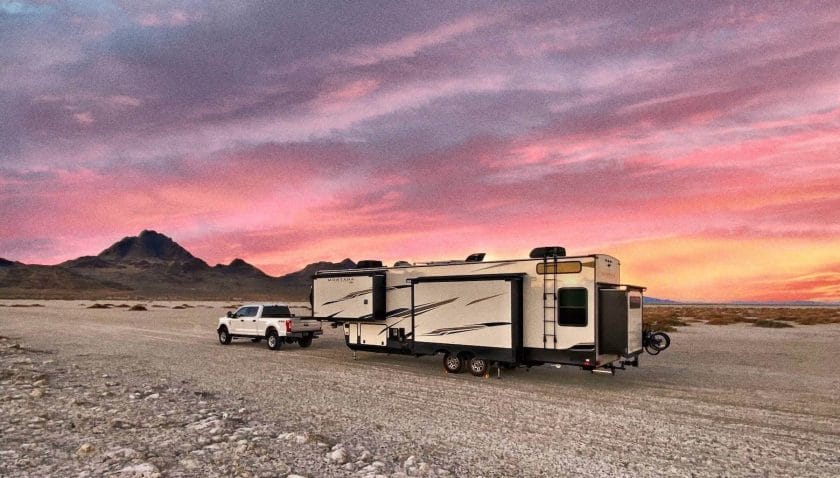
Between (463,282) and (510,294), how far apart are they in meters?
→ 1.76

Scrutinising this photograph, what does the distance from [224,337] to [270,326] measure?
3639 mm

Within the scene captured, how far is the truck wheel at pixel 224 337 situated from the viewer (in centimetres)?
2572

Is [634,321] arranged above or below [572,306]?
below

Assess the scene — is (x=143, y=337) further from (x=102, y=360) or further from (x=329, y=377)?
(x=329, y=377)

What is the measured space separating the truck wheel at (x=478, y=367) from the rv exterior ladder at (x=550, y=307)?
2093 millimetres

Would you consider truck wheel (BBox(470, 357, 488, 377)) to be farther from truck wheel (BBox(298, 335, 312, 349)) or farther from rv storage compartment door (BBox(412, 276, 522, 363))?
truck wheel (BBox(298, 335, 312, 349))

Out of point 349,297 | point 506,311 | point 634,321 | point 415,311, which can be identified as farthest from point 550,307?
point 349,297

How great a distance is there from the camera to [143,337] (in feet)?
93.9

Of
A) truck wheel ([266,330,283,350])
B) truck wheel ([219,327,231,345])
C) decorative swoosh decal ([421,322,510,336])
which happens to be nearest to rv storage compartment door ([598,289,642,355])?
decorative swoosh decal ([421,322,510,336])

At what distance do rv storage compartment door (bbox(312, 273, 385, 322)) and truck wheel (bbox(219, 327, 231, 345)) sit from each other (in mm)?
6719

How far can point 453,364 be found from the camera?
16.8m

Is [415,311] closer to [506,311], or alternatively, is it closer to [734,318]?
[506,311]

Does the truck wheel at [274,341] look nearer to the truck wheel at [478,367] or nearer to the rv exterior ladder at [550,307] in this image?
the truck wheel at [478,367]

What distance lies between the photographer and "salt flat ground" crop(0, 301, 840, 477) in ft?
26.6
